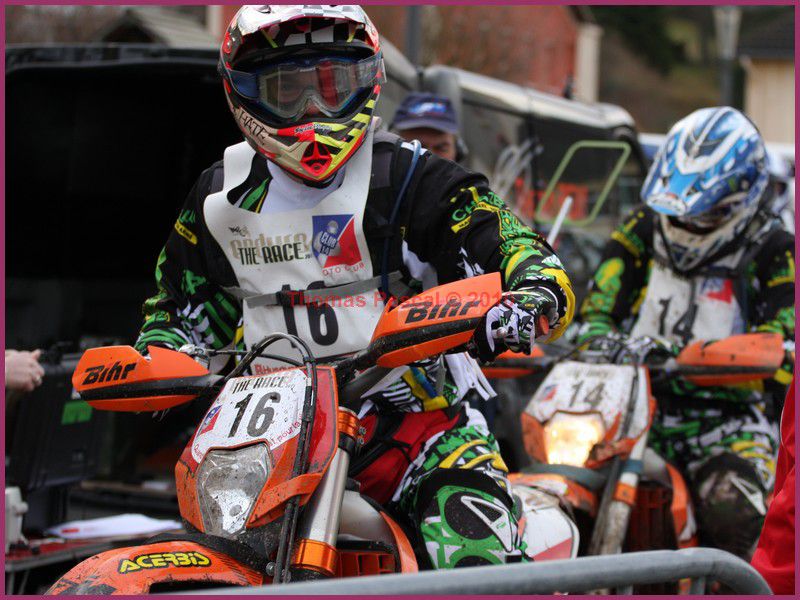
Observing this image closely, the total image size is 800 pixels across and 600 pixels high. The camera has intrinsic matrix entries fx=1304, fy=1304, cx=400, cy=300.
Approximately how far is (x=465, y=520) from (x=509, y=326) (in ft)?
1.83

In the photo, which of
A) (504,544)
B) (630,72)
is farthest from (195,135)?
(630,72)

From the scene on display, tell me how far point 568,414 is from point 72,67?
3.83m

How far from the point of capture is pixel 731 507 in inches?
195

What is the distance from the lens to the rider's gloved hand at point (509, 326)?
294 centimetres

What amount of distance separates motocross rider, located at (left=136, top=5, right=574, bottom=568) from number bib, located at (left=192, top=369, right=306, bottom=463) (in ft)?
1.54

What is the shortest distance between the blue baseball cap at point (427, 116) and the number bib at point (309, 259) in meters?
3.08

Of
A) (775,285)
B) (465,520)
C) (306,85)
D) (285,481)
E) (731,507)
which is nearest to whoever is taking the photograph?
(285,481)

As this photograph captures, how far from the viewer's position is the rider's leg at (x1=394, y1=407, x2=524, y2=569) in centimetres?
317

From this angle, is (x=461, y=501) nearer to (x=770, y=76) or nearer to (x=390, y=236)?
(x=390, y=236)

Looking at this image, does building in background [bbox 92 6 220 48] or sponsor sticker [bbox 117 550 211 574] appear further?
building in background [bbox 92 6 220 48]

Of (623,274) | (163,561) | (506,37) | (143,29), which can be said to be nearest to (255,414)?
(163,561)

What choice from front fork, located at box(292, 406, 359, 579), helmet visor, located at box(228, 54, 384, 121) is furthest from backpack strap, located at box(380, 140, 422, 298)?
front fork, located at box(292, 406, 359, 579)

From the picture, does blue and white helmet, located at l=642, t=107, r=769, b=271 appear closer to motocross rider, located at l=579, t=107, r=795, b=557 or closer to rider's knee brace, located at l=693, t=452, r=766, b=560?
motocross rider, located at l=579, t=107, r=795, b=557

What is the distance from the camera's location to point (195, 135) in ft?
27.2
